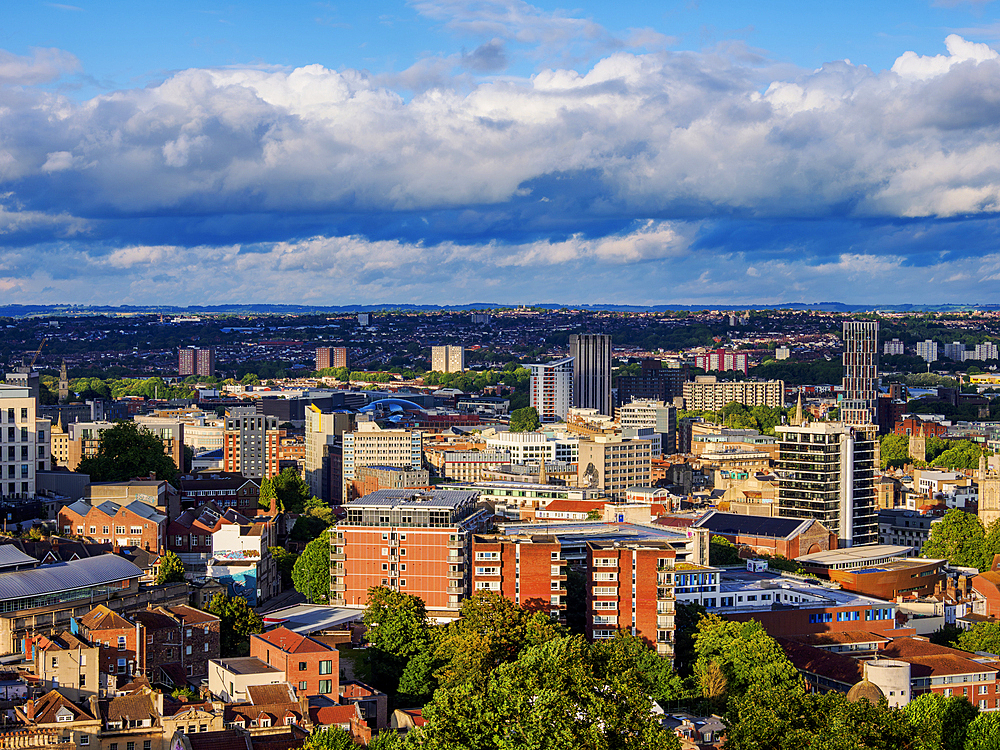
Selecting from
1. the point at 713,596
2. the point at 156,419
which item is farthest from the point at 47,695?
the point at 156,419

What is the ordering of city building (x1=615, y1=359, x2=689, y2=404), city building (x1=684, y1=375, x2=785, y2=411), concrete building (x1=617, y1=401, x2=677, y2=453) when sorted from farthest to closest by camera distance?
city building (x1=615, y1=359, x2=689, y2=404)
city building (x1=684, y1=375, x2=785, y2=411)
concrete building (x1=617, y1=401, x2=677, y2=453)

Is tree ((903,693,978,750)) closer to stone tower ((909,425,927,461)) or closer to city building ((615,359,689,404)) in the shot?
stone tower ((909,425,927,461))

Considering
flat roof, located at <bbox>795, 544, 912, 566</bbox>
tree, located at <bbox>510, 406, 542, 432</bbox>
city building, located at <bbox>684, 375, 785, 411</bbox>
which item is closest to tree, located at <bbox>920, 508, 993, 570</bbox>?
flat roof, located at <bbox>795, 544, 912, 566</bbox>

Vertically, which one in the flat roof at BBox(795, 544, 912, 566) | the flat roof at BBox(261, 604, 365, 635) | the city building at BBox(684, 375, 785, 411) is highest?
the city building at BBox(684, 375, 785, 411)

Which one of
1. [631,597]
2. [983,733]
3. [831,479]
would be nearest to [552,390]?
[831,479]

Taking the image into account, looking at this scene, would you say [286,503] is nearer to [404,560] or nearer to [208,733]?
[404,560]

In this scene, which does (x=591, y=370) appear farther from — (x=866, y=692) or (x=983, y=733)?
(x=983, y=733)

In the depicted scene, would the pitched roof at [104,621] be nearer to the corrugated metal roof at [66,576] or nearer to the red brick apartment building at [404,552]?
the corrugated metal roof at [66,576]

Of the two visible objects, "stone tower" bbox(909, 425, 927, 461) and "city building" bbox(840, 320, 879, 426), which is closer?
"stone tower" bbox(909, 425, 927, 461)
